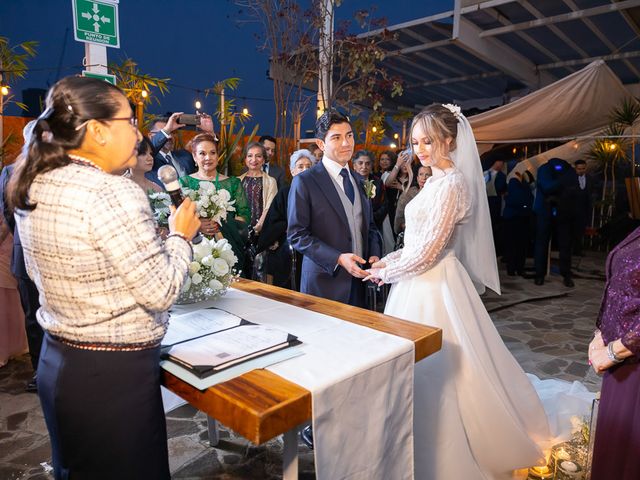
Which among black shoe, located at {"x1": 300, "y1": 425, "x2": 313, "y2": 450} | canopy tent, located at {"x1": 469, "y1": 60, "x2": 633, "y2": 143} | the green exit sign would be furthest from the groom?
canopy tent, located at {"x1": 469, "y1": 60, "x2": 633, "y2": 143}

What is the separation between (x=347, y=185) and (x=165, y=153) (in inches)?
102

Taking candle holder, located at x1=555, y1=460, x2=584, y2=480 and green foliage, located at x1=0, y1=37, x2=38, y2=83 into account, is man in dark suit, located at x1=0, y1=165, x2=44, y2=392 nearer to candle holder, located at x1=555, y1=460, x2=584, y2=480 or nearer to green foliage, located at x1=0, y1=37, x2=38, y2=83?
green foliage, located at x1=0, y1=37, x2=38, y2=83

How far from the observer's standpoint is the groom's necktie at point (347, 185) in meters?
2.85

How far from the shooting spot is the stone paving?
260 centimetres

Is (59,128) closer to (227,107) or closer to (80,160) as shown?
(80,160)

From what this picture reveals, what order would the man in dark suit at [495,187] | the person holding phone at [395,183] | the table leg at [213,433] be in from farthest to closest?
1. the man in dark suit at [495,187]
2. the person holding phone at [395,183]
3. the table leg at [213,433]

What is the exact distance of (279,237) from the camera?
14.5 ft

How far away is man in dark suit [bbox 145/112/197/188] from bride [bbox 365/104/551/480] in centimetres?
219

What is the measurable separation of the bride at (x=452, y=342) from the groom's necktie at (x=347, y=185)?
1.41 ft

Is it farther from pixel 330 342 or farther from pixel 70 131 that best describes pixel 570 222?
pixel 70 131

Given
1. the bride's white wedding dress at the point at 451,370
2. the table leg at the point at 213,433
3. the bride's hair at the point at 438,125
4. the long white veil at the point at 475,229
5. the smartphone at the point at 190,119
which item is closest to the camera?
the bride's white wedding dress at the point at 451,370

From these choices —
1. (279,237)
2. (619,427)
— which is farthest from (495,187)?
(619,427)

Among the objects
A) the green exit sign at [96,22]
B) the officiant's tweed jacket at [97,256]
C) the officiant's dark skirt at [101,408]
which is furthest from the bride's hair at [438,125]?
the green exit sign at [96,22]

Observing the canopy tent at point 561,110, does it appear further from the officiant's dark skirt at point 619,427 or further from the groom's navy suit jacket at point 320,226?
the officiant's dark skirt at point 619,427
